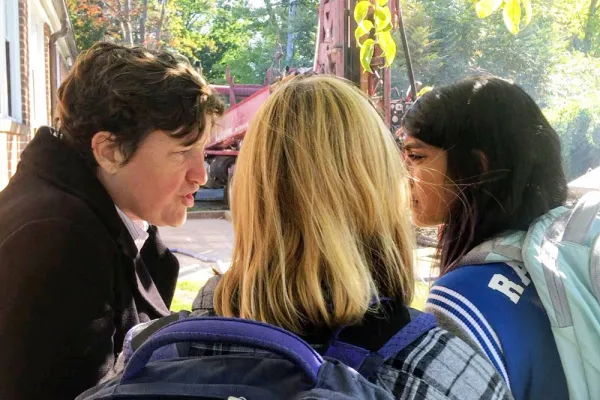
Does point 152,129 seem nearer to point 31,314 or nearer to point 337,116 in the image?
point 31,314

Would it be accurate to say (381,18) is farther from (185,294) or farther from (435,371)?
(185,294)

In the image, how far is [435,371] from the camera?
1.03 m

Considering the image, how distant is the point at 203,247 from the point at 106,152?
25.1ft

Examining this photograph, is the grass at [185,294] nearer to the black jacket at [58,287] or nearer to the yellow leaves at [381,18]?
the yellow leaves at [381,18]

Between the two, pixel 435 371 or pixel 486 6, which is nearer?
pixel 435 371

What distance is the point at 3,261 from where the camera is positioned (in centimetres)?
146

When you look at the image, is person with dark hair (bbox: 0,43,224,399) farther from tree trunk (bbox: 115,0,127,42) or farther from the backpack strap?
tree trunk (bbox: 115,0,127,42)

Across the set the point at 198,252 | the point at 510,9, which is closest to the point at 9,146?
the point at 198,252

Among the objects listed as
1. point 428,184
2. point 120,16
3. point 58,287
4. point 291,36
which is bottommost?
point 58,287

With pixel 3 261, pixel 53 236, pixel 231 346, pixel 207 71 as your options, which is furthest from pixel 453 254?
pixel 207 71

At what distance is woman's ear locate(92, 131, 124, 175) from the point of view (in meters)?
1.73

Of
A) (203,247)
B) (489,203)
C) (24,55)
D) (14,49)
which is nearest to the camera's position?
(489,203)

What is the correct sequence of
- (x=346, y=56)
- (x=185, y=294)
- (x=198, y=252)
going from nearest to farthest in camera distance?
(x=346, y=56), (x=185, y=294), (x=198, y=252)

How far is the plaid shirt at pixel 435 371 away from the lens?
3.26 feet
